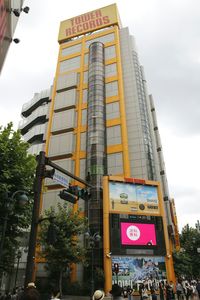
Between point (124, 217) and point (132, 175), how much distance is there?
7.73m

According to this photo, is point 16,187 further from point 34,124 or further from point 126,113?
point 34,124

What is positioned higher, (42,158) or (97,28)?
(97,28)

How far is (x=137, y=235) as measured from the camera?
109 ft

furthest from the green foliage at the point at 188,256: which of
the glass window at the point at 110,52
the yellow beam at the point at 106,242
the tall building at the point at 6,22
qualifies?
the tall building at the point at 6,22

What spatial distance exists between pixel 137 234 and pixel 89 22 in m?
44.8

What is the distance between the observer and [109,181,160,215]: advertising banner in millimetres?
34750

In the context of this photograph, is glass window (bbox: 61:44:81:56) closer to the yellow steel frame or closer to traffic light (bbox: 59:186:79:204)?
the yellow steel frame

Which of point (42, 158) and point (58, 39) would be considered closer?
point (42, 158)

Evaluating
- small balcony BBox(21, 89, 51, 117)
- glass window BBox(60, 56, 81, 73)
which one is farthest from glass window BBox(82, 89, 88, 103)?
small balcony BBox(21, 89, 51, 117)

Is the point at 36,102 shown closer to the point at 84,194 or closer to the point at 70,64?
the point at 70,64

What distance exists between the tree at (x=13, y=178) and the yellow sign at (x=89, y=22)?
45.6m

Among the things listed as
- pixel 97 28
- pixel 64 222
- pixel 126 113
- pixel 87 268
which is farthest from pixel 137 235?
pixel 97 28

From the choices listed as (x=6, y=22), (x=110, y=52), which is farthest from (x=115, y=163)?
(x=6, y=22)

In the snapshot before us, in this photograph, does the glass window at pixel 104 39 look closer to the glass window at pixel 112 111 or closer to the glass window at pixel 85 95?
the glass window at pixel 85 95
